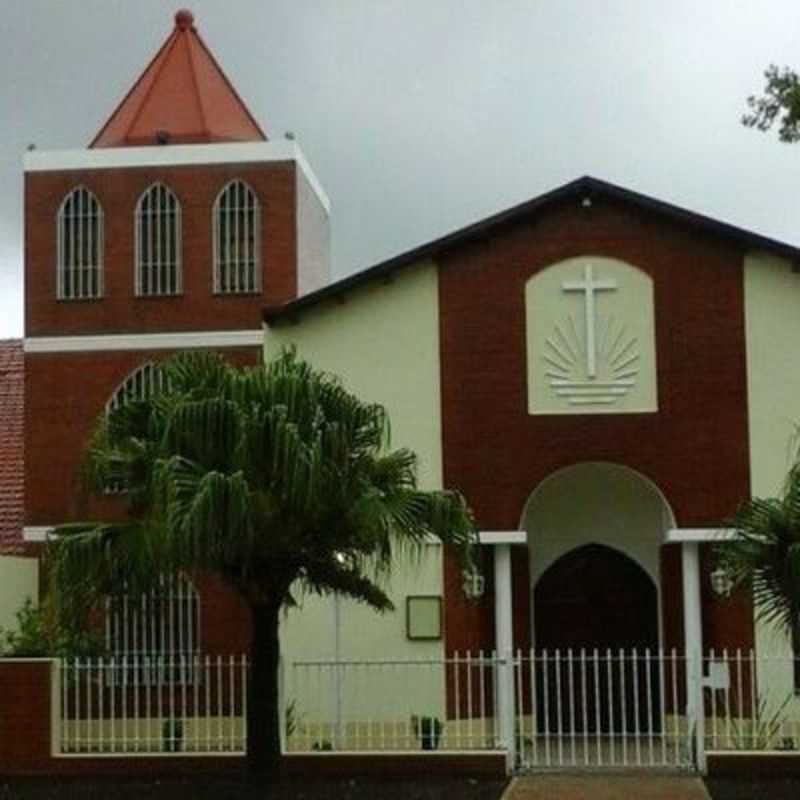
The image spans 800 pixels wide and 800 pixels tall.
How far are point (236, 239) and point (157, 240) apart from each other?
1.22 m

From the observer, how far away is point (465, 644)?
25.9 meters

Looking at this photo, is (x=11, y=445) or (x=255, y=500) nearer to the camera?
(x=255, y=500)

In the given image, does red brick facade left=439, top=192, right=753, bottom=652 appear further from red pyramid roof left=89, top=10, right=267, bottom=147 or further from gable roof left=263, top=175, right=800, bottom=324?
red pyramid roof left=89, top=10, right=267, bottom=147

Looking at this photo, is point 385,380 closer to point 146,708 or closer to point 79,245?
point 146,708

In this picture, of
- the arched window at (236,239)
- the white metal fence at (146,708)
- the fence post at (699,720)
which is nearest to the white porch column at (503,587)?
the fence post at (699,720)

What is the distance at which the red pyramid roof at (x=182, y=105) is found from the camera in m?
30.5

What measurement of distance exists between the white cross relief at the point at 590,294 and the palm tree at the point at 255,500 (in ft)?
18.8

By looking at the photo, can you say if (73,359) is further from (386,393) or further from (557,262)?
(557,262)

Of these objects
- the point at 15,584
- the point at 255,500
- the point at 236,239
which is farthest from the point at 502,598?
the point at 15,584

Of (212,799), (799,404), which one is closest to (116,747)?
(212,799)

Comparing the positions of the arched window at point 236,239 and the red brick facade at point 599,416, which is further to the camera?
the arched window at point 236,239

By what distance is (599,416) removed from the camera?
26.0 metres

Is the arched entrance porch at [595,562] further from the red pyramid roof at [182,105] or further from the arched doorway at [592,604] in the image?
the red pyramid roof at [182,105]

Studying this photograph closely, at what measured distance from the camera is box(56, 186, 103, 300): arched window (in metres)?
29.7
